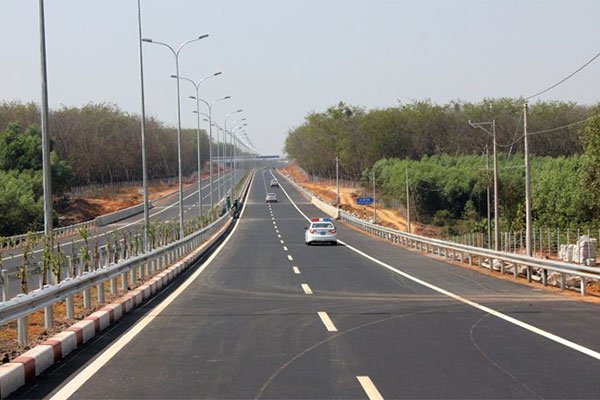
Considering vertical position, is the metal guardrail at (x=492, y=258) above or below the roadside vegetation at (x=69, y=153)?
below

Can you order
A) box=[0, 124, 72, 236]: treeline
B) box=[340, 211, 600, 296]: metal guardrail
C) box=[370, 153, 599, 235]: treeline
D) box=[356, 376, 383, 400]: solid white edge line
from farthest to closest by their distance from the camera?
box=[370, 153, 599, 235]: treeline → box=[0, 124, 72, 236]: treeline → box=[340, 211, 600, 296]: metal guardrail → box=[356, 376, 383, 400]: solid white edge line

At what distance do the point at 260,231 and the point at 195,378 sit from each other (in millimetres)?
49973

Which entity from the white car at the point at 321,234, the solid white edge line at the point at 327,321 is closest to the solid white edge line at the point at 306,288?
the solid white edge line at the point at 327,321

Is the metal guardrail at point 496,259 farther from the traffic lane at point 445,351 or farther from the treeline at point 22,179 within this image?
the treeline at point 22,179

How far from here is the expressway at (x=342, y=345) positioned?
319 inches

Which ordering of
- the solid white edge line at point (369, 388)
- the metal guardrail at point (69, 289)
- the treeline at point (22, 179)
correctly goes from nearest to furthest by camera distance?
the solid white edge line at point (369, 388)
the metal guardrail at point (69, 289)
the treeline at point (22, 179)

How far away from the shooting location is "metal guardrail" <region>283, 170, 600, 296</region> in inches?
727

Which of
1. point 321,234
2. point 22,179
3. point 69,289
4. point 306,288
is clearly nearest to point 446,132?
point 22,179

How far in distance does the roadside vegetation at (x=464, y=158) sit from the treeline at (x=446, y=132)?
0.17 metres

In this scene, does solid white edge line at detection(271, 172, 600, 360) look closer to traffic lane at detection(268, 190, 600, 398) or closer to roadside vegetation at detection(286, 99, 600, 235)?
traffic lane at detection(268, 190, 600, 398)

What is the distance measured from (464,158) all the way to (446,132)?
17.5 metres

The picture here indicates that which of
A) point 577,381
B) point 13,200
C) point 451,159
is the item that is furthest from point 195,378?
point 451,159

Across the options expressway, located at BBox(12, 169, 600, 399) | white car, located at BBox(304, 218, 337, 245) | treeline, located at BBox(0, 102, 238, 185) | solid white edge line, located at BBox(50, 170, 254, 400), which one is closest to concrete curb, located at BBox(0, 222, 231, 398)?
expressway, located at BBox(12, 169, 600, 399)

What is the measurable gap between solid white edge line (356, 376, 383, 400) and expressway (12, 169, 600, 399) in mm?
11
